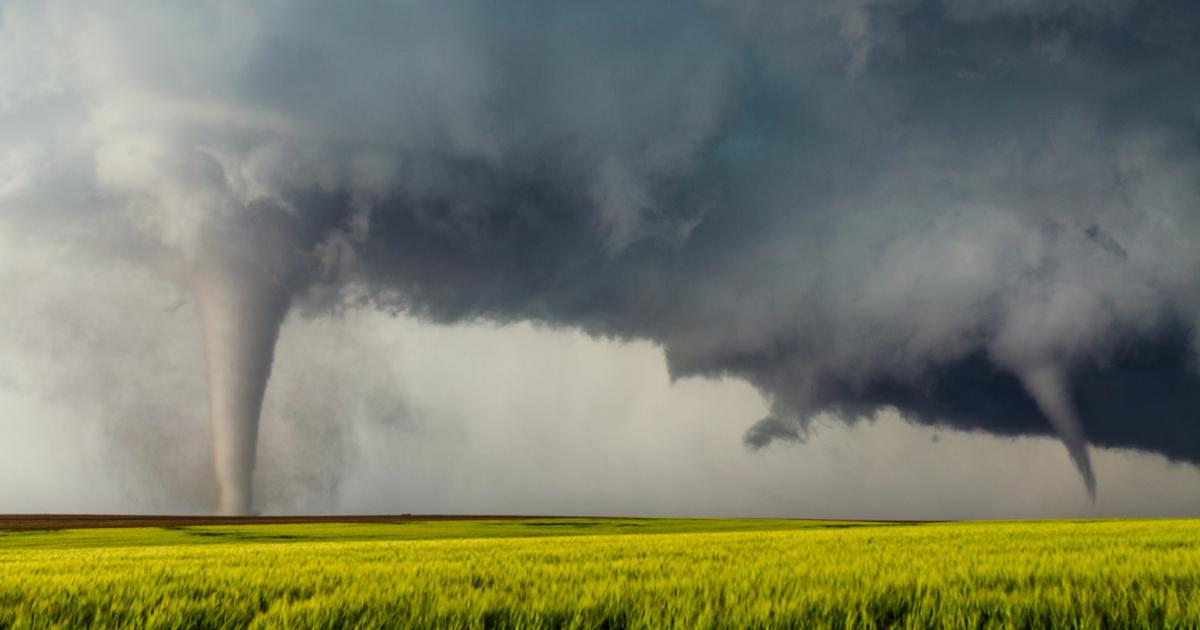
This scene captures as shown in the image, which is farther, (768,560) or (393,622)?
(768,560)

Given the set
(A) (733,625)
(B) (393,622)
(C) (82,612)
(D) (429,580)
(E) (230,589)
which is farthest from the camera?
(D) (429,580)

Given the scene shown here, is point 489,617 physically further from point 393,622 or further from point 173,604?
point 173,604

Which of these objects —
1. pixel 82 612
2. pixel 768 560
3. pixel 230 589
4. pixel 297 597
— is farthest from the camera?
pixel 768 560

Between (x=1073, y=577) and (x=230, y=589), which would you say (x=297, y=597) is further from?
(x=1073, y=577)

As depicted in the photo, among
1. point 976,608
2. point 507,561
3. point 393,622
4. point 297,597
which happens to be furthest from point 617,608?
point 507,561

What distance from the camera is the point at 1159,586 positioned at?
6.63 metres

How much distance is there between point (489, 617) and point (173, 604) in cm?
296

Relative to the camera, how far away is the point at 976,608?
17.7 feet

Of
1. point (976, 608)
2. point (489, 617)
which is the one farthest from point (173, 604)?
point (976, 608)

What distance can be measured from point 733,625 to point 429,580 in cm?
416

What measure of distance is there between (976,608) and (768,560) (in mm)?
4910

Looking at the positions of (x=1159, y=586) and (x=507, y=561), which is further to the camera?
(x=507, y=561)

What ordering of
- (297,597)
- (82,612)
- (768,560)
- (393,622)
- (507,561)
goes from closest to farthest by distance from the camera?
(393,622), (82,612), (297,597), (768,560), (507,561)

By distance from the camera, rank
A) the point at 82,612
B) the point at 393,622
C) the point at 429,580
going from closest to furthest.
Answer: the point at 393,622, the point at 82,612, the point at 429,580
